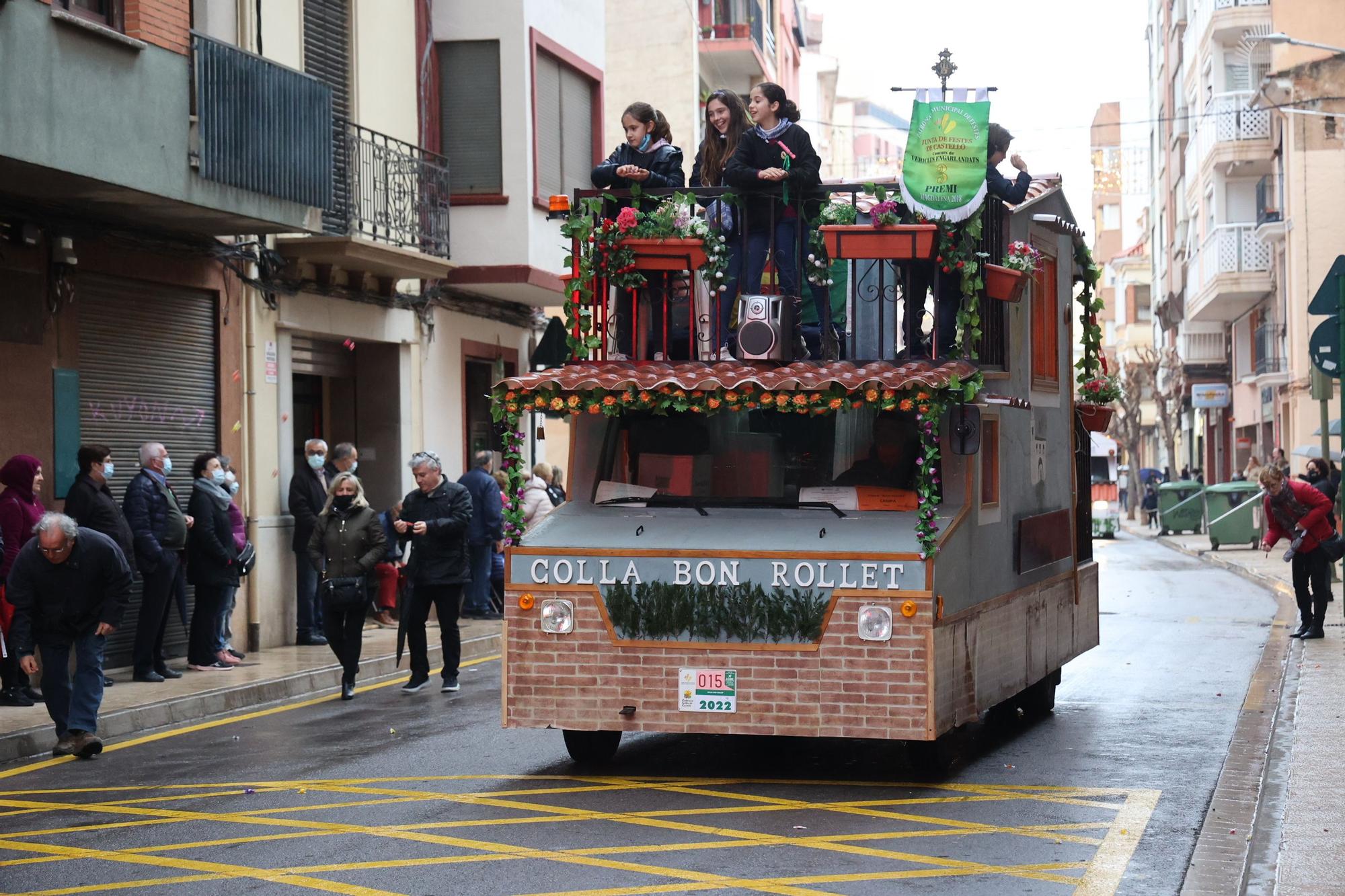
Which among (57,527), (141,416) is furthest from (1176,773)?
(141,416)

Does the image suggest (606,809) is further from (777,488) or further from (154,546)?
(154,546)

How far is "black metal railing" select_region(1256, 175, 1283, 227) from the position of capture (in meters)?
45.8

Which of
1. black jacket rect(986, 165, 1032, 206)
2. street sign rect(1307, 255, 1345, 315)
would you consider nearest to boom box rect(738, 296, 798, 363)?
black jacket rect(986, 165, 1032, 206)

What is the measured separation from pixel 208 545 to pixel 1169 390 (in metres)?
58.9

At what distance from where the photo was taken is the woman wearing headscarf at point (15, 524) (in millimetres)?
13391

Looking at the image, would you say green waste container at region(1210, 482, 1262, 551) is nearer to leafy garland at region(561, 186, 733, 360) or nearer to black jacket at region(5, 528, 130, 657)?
leafy garland at region(561, 186, 733, 360)

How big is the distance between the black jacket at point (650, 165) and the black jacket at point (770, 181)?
0.48m

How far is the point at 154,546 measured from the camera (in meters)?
14.9

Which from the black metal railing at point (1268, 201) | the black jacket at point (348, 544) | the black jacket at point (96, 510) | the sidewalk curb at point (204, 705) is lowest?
the sidewalk curb at point (204, 705)

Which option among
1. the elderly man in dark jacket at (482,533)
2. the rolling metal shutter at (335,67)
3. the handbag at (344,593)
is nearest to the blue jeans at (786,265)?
the handbag at (344,593)

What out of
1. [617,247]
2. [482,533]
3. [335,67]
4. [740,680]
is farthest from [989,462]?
[335,67]

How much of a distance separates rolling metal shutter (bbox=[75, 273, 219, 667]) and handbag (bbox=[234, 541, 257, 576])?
0.95 metres

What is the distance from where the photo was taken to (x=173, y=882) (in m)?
7.52

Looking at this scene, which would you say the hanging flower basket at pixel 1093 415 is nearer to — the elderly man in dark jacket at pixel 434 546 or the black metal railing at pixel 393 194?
the elderly man in dark jacket at pixel 434 546
